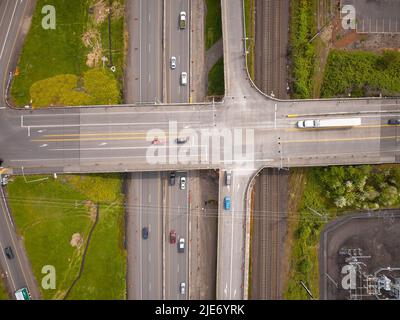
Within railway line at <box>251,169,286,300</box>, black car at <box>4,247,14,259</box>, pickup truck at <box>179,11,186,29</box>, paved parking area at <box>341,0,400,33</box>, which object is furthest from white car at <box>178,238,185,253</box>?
paved parking area at <box>341,0,400,33</box>

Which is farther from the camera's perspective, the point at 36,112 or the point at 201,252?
the point at 201,252

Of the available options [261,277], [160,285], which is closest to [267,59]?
[261,277]

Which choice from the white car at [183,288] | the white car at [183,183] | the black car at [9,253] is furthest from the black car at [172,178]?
the black car at [9,253]

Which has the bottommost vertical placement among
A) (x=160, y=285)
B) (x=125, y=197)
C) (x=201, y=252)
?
(x=160, y=285)

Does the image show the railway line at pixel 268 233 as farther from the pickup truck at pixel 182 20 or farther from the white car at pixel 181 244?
the pickup truck at pixel 182 20

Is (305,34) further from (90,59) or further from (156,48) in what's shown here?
(90,59)

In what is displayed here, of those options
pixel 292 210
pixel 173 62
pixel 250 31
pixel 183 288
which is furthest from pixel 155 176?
pixel 250 31
